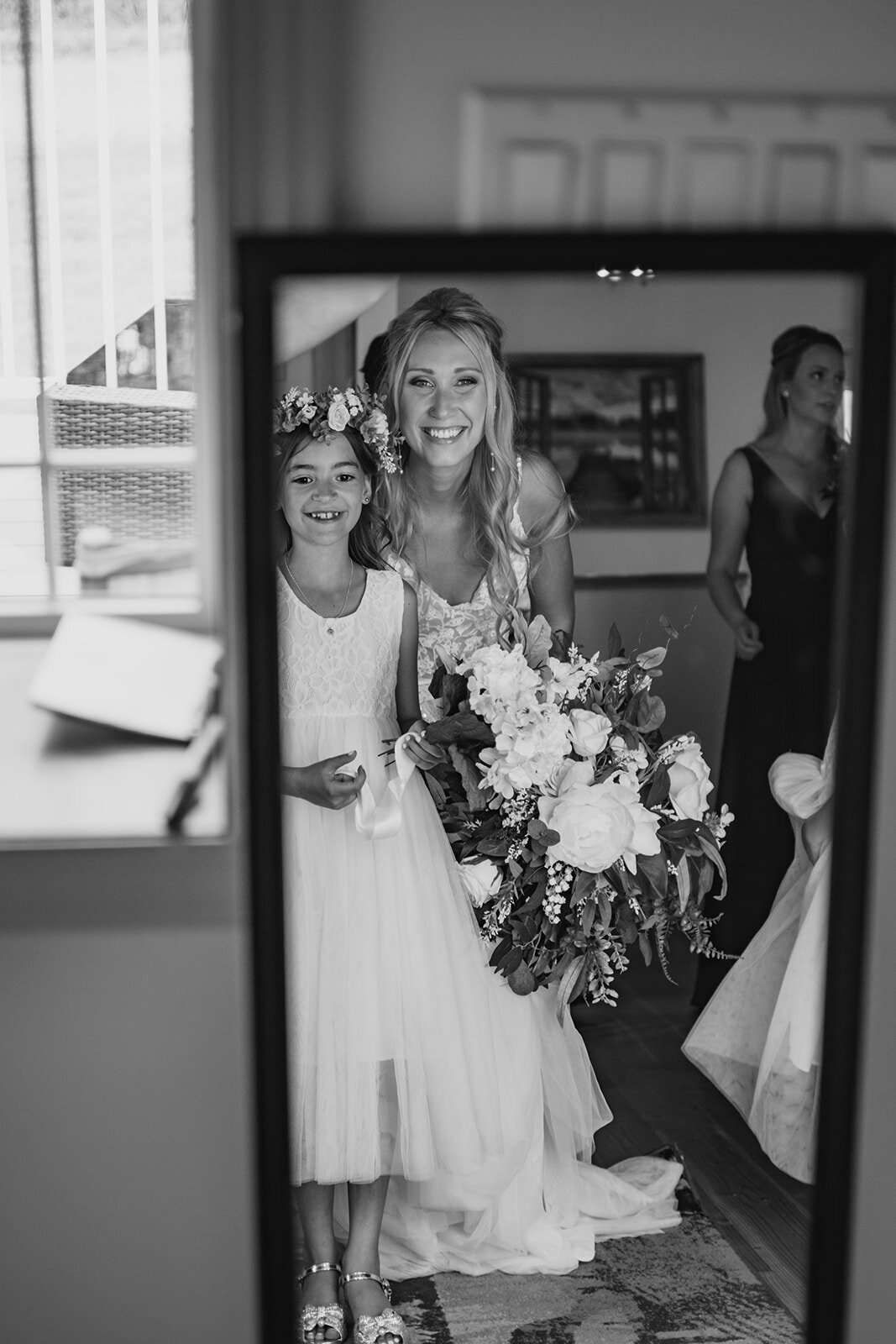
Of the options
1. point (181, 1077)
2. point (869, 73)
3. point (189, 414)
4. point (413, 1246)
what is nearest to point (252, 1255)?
point (181, 1077)

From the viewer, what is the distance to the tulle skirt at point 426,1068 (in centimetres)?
106

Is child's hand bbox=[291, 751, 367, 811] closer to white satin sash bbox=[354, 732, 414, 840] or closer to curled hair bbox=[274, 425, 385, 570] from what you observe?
Answer: white satin sash bbox=[354, 732, 414, 840]

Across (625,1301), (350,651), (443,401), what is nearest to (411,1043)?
(625,1301)

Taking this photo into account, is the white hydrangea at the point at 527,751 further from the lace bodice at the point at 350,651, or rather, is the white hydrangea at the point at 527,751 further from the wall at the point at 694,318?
the wall at the point at 694,318

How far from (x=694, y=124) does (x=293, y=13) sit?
337mm

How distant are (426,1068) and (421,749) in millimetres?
398

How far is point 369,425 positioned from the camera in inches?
38.8

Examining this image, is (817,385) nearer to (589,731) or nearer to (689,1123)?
(589,731)

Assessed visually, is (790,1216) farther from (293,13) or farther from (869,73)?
(293,13)

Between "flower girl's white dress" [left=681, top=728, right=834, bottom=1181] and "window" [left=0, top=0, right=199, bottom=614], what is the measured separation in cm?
60

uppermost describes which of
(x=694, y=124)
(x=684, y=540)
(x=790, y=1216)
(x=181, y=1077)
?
(x=694, y=124)

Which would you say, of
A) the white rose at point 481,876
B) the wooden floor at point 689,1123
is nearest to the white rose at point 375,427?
the white rose at point 481,876

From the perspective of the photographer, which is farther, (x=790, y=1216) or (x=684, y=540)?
(x=790, y=1216)

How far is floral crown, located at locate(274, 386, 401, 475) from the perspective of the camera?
3.09ft
